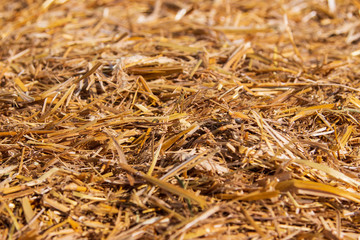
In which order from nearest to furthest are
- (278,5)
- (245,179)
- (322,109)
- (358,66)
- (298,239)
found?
(298,239)
(245,179)
(322,109)
(358,66)
(278,5)

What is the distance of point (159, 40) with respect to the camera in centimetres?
256

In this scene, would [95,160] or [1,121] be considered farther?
[1,121]

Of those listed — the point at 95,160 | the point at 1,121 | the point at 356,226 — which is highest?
the point at 1,121

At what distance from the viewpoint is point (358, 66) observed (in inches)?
98.0

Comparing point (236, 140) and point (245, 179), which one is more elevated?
point (236, 140)

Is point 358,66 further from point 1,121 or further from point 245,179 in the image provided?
point 1,121

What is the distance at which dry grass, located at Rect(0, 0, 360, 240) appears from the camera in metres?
Result: 1.46

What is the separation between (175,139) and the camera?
1.67m

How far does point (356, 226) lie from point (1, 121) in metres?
1.85

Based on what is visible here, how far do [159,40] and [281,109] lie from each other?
1.11 meters

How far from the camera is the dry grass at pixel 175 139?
4.78 ft

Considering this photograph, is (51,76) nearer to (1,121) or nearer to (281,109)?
(1,121)

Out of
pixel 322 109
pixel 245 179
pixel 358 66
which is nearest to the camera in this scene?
pixel 245 179

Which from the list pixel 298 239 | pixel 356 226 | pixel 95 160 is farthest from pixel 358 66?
pixel 95 160
